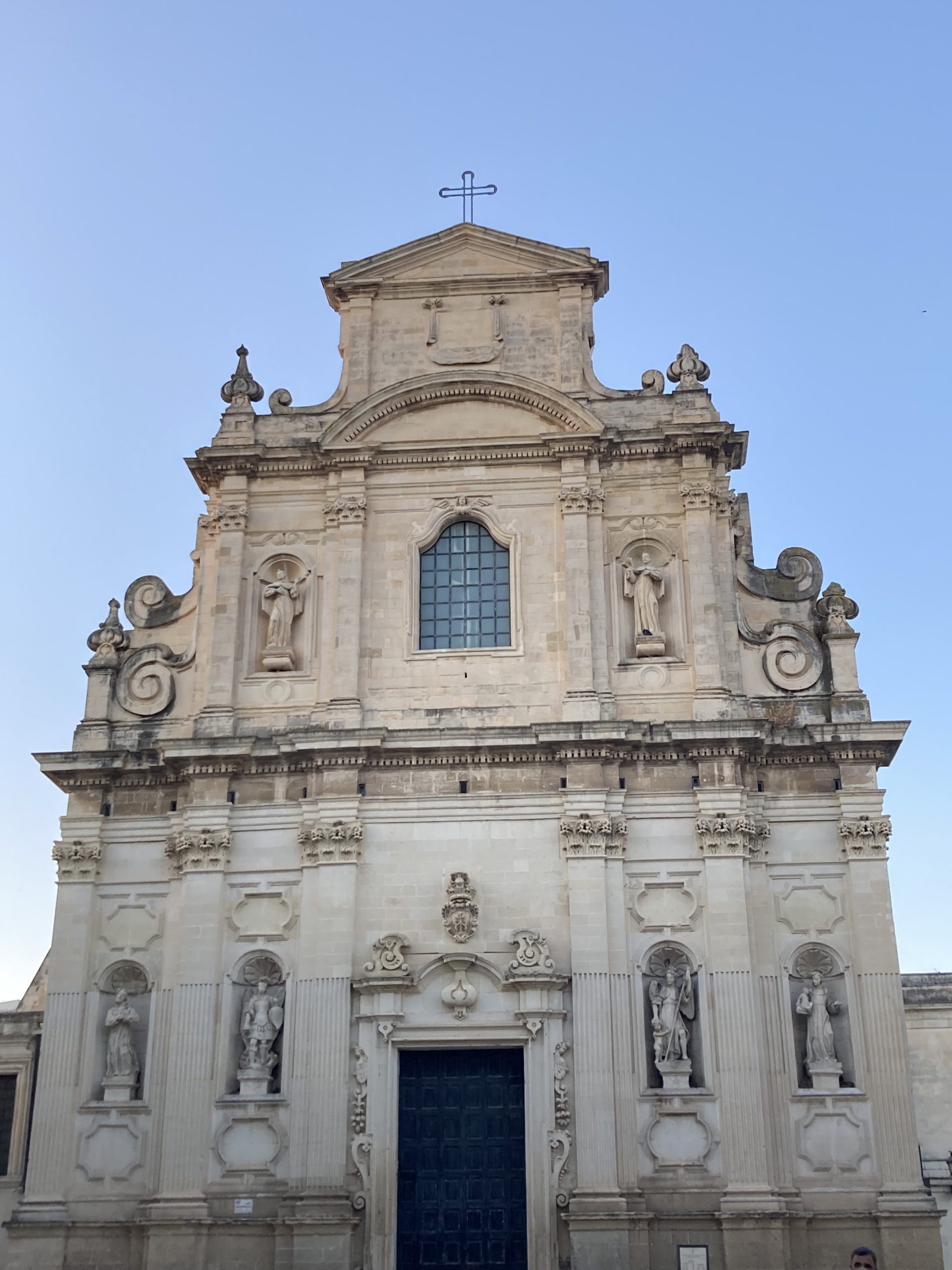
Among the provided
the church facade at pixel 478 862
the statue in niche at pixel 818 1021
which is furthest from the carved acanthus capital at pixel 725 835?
the statue in niche at pixel 818 1021

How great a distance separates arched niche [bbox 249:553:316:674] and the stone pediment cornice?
4.32ft

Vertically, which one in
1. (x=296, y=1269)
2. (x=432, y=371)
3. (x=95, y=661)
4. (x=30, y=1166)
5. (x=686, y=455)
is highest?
(x=432, y=371)

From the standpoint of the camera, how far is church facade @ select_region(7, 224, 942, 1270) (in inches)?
737

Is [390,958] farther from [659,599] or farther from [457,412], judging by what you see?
[457,412]

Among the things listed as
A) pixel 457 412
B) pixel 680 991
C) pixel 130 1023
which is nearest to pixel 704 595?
pixel 457 412

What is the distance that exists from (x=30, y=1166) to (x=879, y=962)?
1129cm

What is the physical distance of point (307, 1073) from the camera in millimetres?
19250

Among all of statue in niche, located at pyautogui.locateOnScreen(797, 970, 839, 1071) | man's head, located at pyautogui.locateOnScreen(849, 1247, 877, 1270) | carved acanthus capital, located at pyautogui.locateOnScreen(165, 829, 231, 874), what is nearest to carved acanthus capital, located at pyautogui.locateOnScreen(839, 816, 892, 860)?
statue in niche, located at pyautogui.locateOnScreen(797, 970, 839, 1071)

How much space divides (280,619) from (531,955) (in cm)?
607

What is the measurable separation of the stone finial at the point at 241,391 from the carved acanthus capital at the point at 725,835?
30.9ft

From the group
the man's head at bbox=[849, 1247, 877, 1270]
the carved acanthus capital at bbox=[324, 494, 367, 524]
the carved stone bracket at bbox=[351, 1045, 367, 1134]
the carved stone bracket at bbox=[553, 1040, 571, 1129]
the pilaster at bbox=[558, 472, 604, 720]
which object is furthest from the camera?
the carved acanthus capital at bbox=[324, 494, 367, 524]

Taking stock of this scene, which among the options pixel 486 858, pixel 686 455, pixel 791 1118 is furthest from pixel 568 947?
pixel 686 455

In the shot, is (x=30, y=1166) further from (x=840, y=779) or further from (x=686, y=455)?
(x=686, y=455)

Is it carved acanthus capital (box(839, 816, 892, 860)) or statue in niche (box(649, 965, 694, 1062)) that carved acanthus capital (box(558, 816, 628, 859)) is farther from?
carved acanthus capital (box(839, 816, 892, 860))
